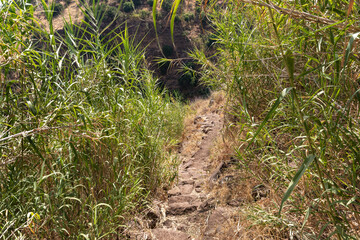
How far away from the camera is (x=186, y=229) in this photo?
2244 millimetres

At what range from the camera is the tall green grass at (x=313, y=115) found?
80 centimetres

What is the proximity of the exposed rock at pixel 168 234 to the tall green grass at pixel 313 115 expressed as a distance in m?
0.82

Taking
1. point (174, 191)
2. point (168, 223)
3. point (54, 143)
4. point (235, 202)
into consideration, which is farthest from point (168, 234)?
point (54, 143)

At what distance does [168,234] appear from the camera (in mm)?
2129

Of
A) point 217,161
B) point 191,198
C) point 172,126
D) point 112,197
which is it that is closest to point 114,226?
point 112,197

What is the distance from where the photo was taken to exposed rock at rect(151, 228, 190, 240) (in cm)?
208

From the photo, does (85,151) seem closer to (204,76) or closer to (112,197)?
(112,197)

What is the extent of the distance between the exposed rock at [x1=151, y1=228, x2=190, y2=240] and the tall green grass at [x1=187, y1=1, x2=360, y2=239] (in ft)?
2.69

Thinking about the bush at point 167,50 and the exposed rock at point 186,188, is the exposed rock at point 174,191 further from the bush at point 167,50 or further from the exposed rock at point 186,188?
the bush at point 167,50

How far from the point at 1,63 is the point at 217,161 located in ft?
8.41

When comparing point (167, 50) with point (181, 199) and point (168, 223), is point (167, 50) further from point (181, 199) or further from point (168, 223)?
point (168, 223)

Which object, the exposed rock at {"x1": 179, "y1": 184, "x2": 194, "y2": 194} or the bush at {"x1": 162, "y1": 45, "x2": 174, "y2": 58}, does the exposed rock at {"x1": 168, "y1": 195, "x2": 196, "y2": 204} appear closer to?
the exposed rock at {"x1": 179, "y1": 184, "x2": 194, "y2": 194}

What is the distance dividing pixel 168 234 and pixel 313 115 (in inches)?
58.4

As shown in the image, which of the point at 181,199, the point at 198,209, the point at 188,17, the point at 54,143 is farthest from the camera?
the point at 188,17
